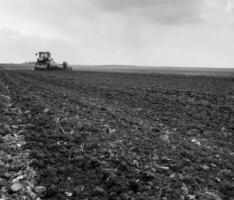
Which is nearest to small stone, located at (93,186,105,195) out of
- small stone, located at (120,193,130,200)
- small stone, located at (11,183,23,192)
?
small stone, located at (120,193,130,200)

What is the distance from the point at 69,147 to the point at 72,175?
4.85 feet

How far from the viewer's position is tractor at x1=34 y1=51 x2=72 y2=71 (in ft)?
165

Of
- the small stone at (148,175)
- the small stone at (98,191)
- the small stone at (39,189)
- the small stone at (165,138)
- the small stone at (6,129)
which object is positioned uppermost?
the small stone at (6,129)

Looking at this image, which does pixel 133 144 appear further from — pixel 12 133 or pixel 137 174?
pixel 12 133

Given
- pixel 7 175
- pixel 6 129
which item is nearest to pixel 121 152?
pixel 7 175

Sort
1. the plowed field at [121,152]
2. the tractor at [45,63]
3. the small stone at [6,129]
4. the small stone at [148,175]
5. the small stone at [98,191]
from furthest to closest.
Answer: the tractor at [45,63]
the small stone at [6,129]
the small stone at [148,175]
the plowed field at [121,152]
the small stone at [98,191]

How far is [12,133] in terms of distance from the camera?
7824 mm

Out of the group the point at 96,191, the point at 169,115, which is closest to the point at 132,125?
the point at 169,115

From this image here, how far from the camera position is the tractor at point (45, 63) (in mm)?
50350

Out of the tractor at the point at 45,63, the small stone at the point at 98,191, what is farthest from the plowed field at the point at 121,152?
the tractor at the point at 45,63

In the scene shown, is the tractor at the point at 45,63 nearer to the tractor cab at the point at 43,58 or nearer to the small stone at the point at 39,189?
the tractor cab at the point at 43,58

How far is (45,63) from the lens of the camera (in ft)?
169

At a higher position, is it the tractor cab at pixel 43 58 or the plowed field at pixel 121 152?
the tractor cab at pixel 43 58

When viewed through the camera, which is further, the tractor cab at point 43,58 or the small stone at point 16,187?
the tractor cab at point 43,58
